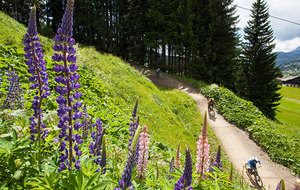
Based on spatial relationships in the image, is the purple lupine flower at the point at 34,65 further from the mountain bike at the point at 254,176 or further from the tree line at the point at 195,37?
the tree line at the point at 195,37

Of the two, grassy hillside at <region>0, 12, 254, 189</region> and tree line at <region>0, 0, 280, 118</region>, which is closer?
grassy hillside at <region>0, 12, 254, 189</region>

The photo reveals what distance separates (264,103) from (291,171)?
17254 mm

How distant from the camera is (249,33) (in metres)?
27.9

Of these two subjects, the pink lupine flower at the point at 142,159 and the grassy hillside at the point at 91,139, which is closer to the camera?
the grassy hillside at the point at 91,139

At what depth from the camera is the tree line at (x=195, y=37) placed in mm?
23953

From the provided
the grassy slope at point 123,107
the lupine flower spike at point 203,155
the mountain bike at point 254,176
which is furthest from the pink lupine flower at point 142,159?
the mountain bike at point 254,176

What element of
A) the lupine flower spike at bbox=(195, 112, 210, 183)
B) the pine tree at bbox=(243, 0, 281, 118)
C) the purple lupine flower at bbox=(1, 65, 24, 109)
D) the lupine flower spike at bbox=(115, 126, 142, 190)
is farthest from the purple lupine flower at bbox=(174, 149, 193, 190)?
the pine tree at bbox=(243, 0, 281, 118)

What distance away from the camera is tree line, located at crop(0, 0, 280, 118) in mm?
23953

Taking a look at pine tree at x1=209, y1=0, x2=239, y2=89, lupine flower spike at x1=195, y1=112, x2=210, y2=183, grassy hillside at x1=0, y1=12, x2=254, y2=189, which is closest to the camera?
grassy hillside at x1=0, y1=12, x2=254, y2=189

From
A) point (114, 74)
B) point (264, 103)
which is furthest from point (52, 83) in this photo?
point (264, 103)

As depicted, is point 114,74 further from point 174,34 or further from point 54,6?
point 54,6

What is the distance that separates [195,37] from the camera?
24.5 meters

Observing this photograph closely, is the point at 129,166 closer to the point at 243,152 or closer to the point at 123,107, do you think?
the point at 123,107

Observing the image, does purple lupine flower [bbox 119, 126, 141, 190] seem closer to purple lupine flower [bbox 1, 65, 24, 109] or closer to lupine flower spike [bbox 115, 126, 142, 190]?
lupine flower spike [bbox 115, 126, 142, 190]
